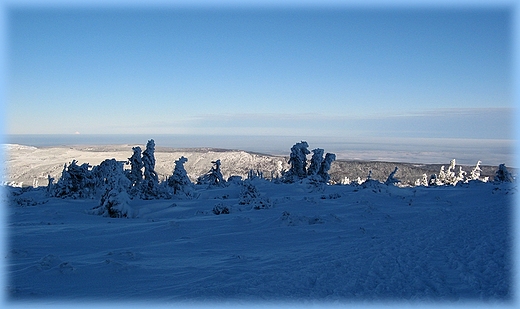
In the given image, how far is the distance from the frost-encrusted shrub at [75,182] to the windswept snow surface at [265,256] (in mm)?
2950

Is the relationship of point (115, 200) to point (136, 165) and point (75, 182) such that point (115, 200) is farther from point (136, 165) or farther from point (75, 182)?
point (136, 165)

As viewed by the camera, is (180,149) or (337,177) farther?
(180,149)

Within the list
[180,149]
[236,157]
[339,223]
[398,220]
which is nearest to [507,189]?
[398,220]

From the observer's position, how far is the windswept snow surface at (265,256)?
657cm

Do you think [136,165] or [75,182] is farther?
[136,165]

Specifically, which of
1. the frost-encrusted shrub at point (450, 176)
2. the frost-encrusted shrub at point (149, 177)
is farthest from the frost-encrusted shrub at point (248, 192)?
the frost-encrusted shrub at point (450, 176)

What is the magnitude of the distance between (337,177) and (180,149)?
240ft

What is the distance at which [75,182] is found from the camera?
1944 centimetres

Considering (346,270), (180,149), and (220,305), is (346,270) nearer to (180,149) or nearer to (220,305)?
(220,305)

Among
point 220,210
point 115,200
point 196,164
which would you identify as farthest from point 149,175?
point 196,164

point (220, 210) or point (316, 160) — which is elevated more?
point (316, 160)

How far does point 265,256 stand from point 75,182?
47.9ft

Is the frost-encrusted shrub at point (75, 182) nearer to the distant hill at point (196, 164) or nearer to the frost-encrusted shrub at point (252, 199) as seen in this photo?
the frost-encrusted shrub at point (252, 199)

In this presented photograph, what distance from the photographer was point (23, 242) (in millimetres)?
9492
